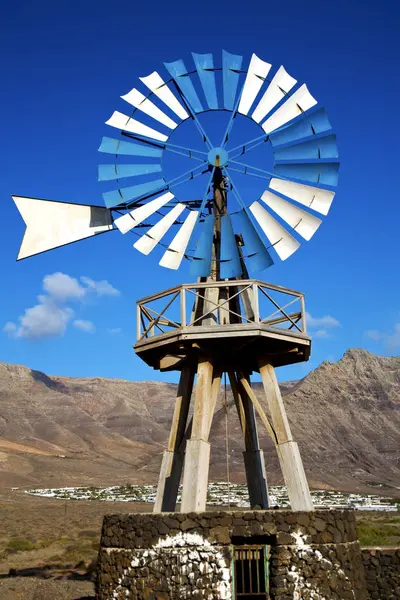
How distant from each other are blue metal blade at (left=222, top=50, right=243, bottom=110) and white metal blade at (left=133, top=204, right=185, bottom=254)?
8.32 ft

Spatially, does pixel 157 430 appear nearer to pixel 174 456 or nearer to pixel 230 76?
pixel 174 456

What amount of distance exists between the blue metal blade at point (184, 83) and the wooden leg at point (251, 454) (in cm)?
583

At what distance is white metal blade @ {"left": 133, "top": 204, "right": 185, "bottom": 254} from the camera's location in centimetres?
1486

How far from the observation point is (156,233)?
49.3 ft

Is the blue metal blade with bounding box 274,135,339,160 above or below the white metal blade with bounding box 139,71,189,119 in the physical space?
below

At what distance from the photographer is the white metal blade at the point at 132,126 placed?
1555cm

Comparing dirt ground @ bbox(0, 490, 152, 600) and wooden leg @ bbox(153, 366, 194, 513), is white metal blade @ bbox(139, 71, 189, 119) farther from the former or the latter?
dirt ground @ bbox(0, 490, 152, 600)

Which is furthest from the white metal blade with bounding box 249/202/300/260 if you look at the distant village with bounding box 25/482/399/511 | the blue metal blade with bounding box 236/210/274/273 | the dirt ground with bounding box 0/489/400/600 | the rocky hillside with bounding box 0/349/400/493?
the rocky hillside with bounding box 0/349/400/493

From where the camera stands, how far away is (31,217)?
15.9 metres

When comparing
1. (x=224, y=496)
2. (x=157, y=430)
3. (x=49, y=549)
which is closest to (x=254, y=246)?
(x=49, y=549)

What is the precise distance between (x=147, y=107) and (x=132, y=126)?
530mm

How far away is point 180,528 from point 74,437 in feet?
322

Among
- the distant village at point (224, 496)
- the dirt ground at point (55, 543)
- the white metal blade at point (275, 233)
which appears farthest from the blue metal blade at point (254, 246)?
the distant village at point (224, 496)

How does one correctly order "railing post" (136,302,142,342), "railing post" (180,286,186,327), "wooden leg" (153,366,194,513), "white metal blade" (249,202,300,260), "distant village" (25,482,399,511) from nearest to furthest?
"railing post" (180,286,186,327)
"wooden leg" (153,366,194,513)
"white metal blade" (249,202,300,260)
"railing post" (136,302,142,342)
"distant village" (25,482,399,511)
